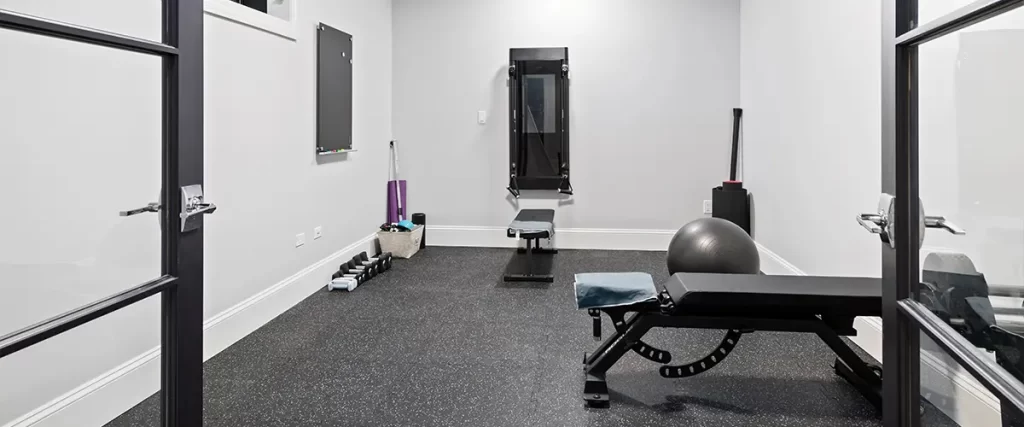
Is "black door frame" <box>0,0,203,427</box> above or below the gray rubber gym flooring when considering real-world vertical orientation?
above

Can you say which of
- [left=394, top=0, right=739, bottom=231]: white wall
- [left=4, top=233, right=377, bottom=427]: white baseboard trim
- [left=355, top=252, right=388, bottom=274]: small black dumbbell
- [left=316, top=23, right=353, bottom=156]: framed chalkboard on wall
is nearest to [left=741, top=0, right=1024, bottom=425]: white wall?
[left=394, top=0, right=739, bottom=231]: white wall

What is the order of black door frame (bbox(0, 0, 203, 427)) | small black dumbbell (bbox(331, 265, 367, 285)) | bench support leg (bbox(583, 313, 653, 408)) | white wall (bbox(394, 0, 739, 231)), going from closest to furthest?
1. black door frame (bbox(0, 0, 203, 427))
2. bench support leg (bbox(583, 313, 653, 408))
3. small black dumbbell (bbox(331, 265, 367, 285))
4. white wall (bbox(394, 0, 739, 231))

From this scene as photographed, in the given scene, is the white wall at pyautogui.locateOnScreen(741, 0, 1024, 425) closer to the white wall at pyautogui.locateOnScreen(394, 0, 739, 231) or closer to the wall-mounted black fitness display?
the white wall at pyautogui.locateOnScreen(394, 0, 739, 231)

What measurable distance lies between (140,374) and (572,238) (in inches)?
161

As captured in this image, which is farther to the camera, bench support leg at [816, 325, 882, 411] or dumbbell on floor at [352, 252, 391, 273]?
dumbbell on floor at [352, 252, 391, 273]

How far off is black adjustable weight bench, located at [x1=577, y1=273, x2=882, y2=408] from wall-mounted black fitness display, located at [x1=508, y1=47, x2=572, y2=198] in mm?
3214

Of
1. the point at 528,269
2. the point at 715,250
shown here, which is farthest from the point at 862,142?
the point at 528,269

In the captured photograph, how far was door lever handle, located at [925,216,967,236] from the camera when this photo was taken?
1.11m

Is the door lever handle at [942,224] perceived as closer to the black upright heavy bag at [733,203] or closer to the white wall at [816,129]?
the white wall at [816,129]

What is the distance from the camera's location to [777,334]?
3111 mm

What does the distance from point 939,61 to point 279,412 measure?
2.28 meters

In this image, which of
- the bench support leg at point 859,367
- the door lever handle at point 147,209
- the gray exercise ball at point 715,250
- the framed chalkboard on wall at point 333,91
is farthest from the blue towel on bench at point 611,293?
the framed chalkboard on wall at point 333,91

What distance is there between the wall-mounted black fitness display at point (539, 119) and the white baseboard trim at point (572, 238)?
0.43 metres

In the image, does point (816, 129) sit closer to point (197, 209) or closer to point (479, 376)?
point (479, 376)
